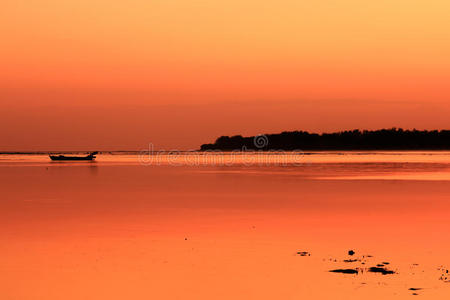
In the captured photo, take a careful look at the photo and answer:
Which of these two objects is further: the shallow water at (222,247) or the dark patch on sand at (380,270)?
the dark patch on sand at (380,270)

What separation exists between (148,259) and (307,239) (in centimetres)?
517

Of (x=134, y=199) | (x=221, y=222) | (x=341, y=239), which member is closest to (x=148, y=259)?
(x=341, y=239)

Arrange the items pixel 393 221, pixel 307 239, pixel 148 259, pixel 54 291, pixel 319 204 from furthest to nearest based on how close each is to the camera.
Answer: pixel 319 204
pixel 393 221
pixel 307 239
pixel 148 259
pixel 54 291

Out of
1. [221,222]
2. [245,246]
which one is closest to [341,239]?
[245,246]

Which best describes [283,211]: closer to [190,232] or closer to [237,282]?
[190,232]

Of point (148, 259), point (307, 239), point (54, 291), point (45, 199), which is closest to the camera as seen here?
point (54, 291)

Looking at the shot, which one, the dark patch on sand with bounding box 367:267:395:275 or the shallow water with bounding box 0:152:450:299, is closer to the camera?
the shallow water with bounding box 0:152:450:299

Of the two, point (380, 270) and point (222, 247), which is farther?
point (222, 247)

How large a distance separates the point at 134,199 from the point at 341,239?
1659cm

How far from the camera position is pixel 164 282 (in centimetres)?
1412

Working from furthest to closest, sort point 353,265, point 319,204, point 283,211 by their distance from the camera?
point 319,204 < point 283,211 < point 353,265

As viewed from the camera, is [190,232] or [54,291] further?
[190,232]

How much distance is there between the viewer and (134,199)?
34.5 meters

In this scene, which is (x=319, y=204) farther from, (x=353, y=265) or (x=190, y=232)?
(x=353, y=265)
